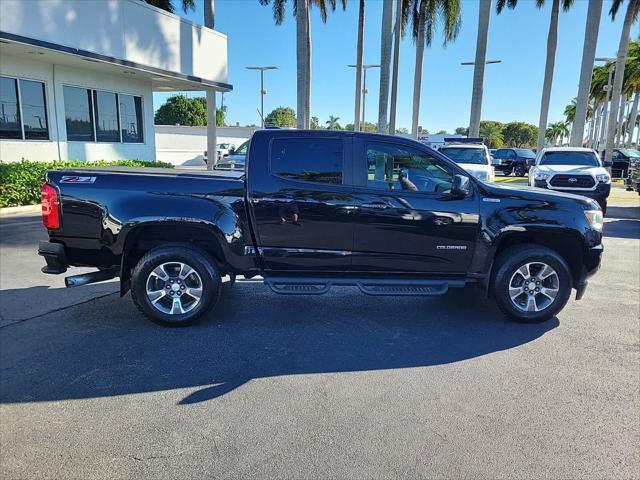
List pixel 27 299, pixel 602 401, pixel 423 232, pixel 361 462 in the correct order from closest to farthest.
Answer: pixel 361 462 → pixel 602 401 → pixel 423 232 → pixel 27 299

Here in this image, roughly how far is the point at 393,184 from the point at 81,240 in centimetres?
322

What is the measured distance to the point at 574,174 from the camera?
13.0 metres

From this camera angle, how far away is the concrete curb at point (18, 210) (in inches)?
447

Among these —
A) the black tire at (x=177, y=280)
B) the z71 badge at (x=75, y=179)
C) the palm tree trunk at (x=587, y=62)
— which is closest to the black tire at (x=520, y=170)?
the palm tree trunk at (x=587, y=62)

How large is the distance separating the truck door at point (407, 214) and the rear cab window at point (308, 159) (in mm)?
207

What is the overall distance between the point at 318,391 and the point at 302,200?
6.46 ft

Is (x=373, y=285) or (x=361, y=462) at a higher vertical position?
(x=373, y=285)

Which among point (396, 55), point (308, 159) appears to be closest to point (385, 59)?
point (396, 55)

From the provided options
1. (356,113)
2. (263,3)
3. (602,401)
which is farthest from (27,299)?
(356,113)

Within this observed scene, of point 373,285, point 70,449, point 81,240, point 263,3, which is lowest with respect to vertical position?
point 70,449

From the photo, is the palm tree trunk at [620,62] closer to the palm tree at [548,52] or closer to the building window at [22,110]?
A: the palm tree at [548,52]

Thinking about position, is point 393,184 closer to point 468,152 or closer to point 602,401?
point 602,401

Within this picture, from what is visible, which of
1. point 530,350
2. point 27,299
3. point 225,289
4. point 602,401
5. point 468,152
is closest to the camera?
point 602,401

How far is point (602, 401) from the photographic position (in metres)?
3.55
